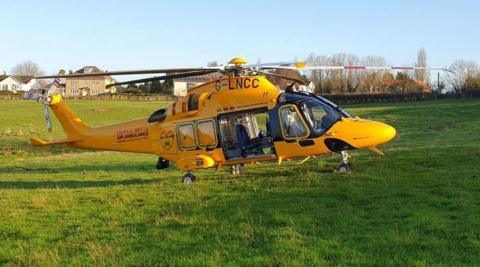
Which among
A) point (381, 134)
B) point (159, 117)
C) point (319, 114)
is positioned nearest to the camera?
point (381, 134)

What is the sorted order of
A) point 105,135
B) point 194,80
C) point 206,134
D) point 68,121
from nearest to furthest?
1. point 206,134
2. point 105,135
3. point 68,121
4. point 194,80

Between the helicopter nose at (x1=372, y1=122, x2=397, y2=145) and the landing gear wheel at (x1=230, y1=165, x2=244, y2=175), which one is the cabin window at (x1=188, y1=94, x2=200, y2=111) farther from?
the helicopter nose at (x1=372, y1=122, x2=397, y2=145)

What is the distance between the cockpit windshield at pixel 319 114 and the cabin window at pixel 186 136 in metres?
3.56

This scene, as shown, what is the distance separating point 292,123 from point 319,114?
2.63 ft

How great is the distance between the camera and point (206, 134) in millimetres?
15500

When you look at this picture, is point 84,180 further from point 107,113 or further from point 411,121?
point 107,113

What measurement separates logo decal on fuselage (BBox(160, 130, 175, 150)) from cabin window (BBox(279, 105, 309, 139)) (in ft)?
12.4

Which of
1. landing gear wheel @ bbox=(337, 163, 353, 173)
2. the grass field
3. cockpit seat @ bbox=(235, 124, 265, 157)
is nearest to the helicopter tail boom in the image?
the grass field

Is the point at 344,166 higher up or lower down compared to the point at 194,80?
lower down

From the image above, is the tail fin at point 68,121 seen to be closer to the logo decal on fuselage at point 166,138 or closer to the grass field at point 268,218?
the grass field at point 268,218

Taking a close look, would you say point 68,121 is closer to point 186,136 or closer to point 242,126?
point 186,136

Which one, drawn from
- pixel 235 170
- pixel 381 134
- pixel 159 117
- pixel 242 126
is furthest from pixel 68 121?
pixel 381 134

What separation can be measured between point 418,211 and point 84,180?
12523mm

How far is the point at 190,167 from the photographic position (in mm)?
15352
